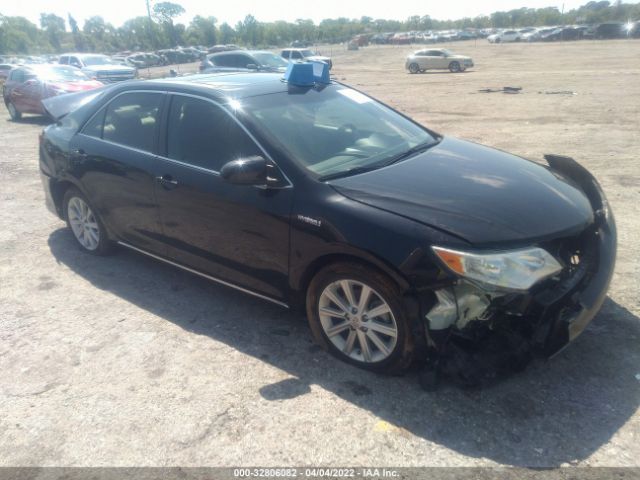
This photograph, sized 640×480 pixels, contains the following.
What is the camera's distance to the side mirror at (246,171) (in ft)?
10.7

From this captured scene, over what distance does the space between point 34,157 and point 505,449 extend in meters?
10.1

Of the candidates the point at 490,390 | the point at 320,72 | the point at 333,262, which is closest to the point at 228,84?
the point at 320,72

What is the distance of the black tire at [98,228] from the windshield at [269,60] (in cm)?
1478

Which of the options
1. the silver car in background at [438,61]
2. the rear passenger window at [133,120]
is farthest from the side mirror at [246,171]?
the silver car in background at [438,61]

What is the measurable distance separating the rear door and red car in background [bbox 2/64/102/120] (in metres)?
10.4

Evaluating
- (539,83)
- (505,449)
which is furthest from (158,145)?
(539,83)

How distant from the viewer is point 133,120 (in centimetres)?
444

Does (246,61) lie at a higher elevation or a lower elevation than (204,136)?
lower

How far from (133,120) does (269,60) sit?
15.9 metres

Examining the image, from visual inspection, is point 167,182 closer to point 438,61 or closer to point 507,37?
point 438,61

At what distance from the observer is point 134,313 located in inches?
163

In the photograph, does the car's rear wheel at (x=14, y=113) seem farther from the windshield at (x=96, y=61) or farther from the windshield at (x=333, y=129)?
the windshield at (x=333, y=129)

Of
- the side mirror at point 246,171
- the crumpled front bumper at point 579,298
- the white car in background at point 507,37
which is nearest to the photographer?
the crumpled front bumper at point 579,298

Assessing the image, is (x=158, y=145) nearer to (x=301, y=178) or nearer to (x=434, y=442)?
(x=301, y=178)
